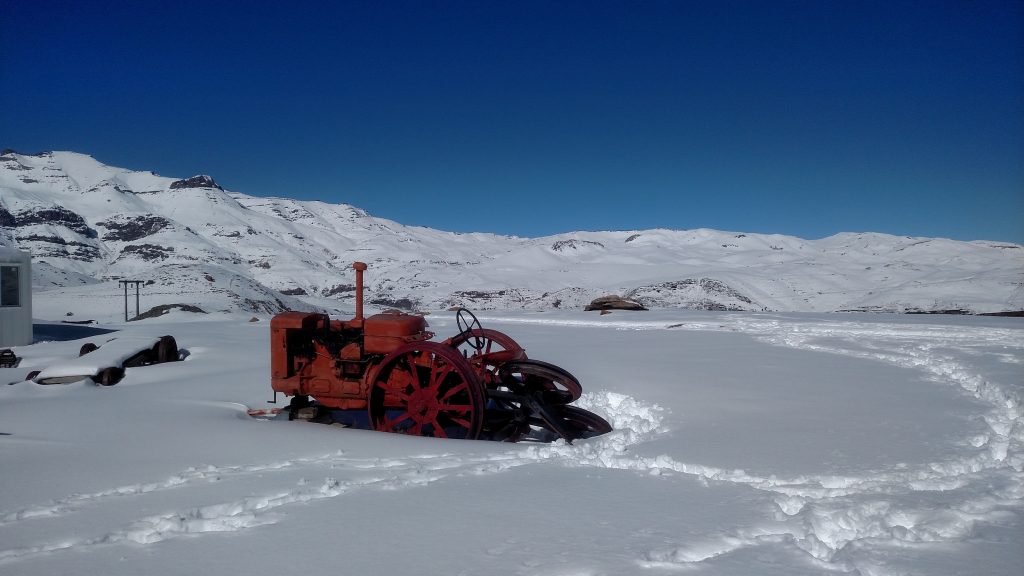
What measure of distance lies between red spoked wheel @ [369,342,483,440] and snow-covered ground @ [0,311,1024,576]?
1.48 ft

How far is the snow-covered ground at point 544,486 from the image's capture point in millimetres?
2473

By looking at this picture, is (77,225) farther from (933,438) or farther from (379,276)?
(933,438)

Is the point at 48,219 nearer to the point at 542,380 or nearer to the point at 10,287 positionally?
the point at 10,287

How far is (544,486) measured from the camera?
11.5 ft

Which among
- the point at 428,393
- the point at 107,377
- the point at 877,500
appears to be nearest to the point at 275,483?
the point at 428,393

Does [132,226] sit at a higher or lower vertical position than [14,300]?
higher

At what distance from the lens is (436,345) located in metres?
5.21

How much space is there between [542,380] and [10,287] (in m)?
12.7

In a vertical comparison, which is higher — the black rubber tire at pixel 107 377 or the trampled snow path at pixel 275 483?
the black rubber tire at pixel 107 377

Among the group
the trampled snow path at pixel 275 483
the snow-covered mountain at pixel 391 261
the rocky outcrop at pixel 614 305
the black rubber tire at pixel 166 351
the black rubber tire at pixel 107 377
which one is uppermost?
the snow-covered mountain at pixel 391 261

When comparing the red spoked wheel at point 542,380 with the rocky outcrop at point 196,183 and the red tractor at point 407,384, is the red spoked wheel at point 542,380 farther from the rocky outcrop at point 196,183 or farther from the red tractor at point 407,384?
the rocky outcrop at point 196,183

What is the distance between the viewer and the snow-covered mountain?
1414 inches

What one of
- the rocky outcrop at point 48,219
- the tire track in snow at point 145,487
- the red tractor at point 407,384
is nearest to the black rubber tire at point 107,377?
the red tractor at point 407,384

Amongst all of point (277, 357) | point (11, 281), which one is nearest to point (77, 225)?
point (11, 281)
